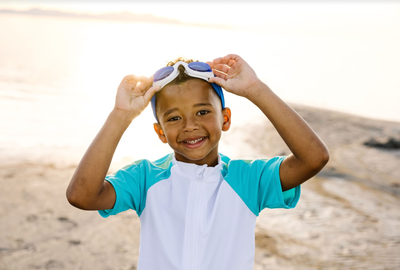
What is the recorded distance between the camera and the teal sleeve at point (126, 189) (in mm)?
1896

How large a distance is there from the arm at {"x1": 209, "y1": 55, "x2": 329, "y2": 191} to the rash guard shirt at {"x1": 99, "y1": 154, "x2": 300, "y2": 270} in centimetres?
8

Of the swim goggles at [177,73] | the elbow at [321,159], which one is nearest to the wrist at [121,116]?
the swim goggles at [177,73]

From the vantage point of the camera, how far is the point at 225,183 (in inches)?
76.5

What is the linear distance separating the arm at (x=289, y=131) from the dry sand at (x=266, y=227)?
6.30ft

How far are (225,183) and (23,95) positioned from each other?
8962 millimetres

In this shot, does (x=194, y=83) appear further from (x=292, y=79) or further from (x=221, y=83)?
(x=292, y=79)

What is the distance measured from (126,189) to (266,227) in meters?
2.60

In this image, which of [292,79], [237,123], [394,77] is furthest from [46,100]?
[394,77]

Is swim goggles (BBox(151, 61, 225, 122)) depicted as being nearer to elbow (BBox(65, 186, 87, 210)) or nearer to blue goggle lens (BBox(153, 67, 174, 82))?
blue goggle lens (BBox(153, 67, 174, 82))

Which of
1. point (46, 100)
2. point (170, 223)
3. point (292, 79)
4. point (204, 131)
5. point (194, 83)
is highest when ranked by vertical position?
point (292, 79)

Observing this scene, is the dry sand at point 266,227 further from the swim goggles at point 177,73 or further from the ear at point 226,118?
the swim goggles at point 177,73

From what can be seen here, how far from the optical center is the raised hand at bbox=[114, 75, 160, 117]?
77.9 inches

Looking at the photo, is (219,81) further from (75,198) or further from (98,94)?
(98,94)

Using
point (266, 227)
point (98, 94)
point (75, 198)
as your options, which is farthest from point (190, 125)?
point (98, 94)
